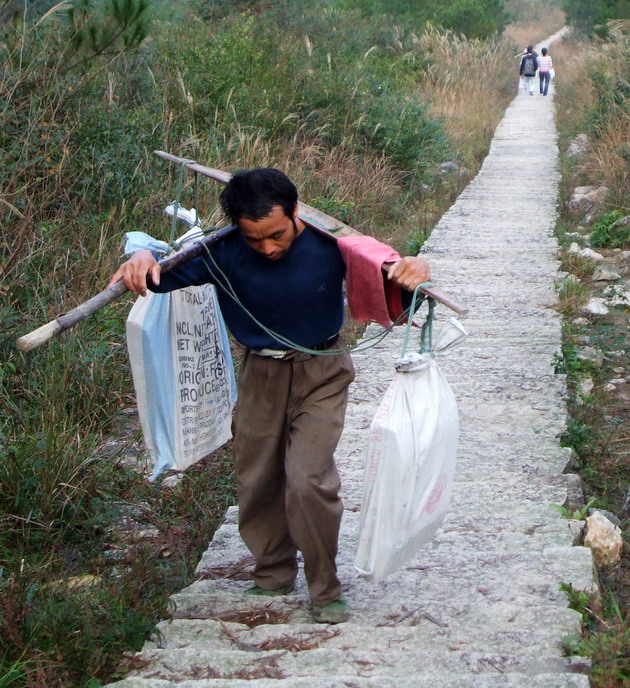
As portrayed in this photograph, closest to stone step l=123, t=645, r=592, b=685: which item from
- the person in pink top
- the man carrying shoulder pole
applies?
the man carrying shoulder pole

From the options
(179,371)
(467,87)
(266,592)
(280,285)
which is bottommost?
(266,592)

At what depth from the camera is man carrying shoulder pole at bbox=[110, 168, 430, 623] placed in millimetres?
3045

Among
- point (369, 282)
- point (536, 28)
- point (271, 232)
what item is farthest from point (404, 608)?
point (536, 28)

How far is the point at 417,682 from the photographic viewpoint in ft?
8.71

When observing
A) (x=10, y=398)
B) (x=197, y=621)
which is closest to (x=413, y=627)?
(x=197, y=621)

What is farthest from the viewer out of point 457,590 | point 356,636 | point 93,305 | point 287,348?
point 457,590

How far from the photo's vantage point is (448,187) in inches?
495

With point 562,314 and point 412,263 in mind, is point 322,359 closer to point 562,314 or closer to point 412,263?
point 412,263

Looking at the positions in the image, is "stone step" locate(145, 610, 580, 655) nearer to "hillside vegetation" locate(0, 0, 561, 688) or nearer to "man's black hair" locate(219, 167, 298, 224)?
"hillside vegetation" locate(0, 0, 561, 688)

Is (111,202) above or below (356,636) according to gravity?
above

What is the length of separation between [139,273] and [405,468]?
1039mm

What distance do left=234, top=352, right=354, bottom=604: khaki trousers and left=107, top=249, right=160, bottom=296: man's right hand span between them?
1.53 feet

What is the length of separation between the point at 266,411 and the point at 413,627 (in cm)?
87

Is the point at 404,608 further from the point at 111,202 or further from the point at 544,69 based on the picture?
the point at 544,69
